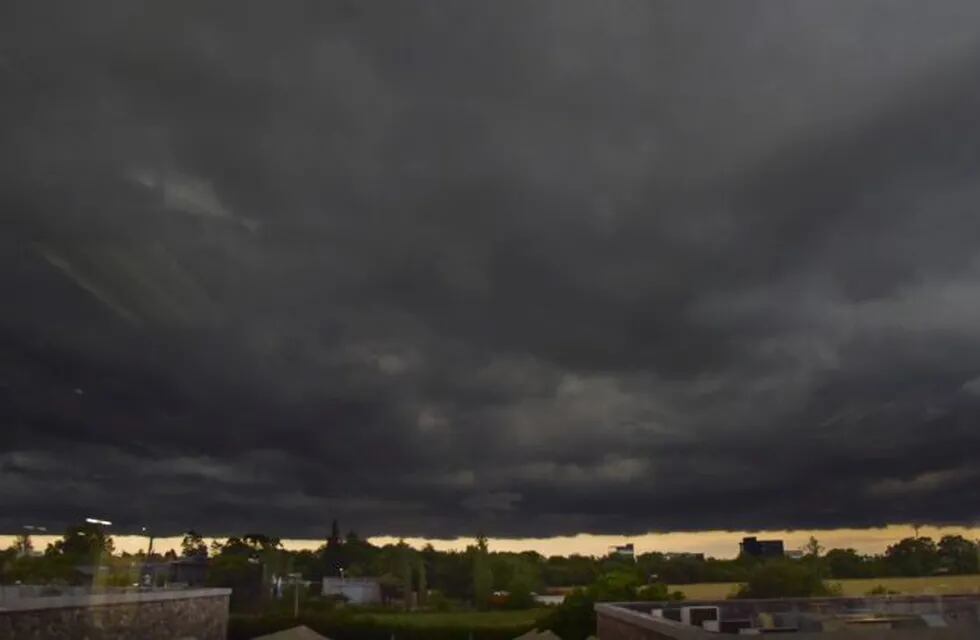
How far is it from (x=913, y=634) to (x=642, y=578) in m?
17.0

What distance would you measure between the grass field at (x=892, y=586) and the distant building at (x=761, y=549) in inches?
45.1

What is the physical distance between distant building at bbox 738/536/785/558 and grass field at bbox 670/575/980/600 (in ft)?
3.76

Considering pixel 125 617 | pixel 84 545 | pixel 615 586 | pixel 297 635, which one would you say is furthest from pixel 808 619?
pixel 84 545

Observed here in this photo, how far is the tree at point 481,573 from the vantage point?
23047mm

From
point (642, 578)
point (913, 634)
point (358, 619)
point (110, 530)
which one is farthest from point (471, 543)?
point (913, 634)

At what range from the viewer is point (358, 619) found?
23.0 metres

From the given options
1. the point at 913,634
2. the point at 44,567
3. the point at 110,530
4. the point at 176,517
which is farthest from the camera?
the point at 176,517

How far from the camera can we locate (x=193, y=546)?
789 inches

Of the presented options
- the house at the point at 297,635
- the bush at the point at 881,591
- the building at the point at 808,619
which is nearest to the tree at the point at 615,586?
the building at the point at 808,619

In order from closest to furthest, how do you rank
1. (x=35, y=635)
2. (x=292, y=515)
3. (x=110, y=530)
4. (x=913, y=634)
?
(x=35, y=635), (x=913, y=634), (x=110, y=530), (x=292, y=515)

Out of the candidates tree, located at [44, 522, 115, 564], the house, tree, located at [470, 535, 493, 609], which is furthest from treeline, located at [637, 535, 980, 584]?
tree, located at [44, 522, 115, 564]

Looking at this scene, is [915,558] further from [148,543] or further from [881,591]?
[148,543]

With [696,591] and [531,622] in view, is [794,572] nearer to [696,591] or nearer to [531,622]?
[696,591]

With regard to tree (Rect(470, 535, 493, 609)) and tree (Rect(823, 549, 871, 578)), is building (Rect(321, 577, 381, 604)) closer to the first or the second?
tree (Rect(470, 535, 493, 609))
